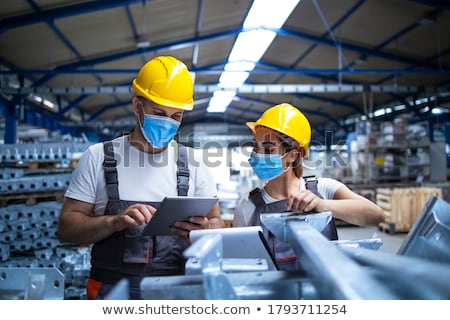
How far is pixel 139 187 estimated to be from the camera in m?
1.57

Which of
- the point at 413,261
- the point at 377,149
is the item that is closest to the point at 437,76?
the point at 377,149

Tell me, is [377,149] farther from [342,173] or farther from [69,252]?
[69,252]

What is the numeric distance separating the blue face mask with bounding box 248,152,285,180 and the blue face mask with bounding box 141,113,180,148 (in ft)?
1.57

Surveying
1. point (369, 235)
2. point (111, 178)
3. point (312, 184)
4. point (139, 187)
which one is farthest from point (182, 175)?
point (369, 235)

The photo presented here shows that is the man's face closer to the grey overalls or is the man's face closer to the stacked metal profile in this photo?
the grey overalls

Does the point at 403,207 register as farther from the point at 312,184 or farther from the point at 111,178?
the point at 111,178

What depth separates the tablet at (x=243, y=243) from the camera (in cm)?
100

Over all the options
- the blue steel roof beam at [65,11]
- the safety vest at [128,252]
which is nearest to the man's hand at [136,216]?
the safety vest at [128,252]

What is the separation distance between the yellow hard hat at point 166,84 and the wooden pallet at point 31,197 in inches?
133

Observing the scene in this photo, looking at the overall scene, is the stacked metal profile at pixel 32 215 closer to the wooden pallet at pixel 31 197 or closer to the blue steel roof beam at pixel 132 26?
the wooden pallet at pixel 31 197

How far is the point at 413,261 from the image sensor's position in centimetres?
65

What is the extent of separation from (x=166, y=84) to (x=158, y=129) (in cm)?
20

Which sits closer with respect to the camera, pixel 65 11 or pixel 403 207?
pixel 65 11
